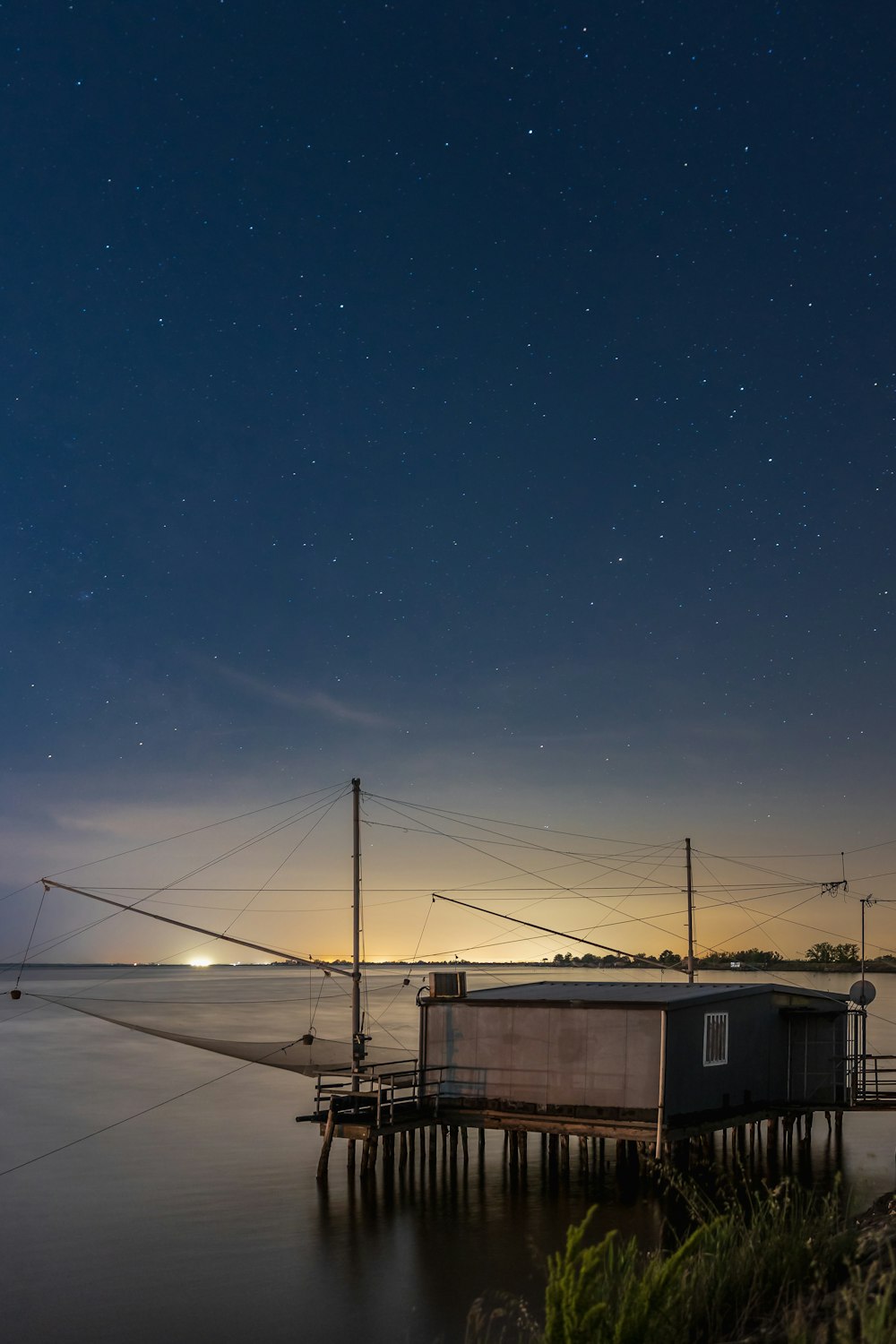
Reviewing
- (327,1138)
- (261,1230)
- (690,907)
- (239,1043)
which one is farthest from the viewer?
(690,907)

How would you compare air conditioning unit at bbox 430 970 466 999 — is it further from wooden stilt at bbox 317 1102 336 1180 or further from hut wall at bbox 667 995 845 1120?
hut wall at bbox 667 995 845 1120

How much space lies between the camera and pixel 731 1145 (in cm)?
3950

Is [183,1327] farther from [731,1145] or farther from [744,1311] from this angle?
[731,1145]

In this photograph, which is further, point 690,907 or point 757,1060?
point 690,907

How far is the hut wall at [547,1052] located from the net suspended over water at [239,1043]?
183cm

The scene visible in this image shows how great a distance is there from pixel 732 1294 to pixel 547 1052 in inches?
756

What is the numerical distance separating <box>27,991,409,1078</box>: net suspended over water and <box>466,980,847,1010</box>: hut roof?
3.68m

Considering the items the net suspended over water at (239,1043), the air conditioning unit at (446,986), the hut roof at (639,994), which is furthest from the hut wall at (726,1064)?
the net suspended over water at (239,1043)

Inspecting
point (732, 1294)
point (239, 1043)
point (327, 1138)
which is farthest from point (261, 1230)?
point (732, 1294)

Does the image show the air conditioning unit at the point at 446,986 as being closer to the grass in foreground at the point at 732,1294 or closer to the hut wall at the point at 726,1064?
the hut wall at the point at 726,1064

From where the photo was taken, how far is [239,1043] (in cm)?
3862

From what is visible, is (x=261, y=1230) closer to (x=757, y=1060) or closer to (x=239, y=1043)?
(x=239, y=1043)

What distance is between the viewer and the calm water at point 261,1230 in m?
21.7

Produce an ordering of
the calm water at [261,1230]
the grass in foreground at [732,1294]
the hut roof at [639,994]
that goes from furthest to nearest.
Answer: the hut roof at [639,994]
the calm water at [261,1230]
the grass in foreground at [732,1294]
